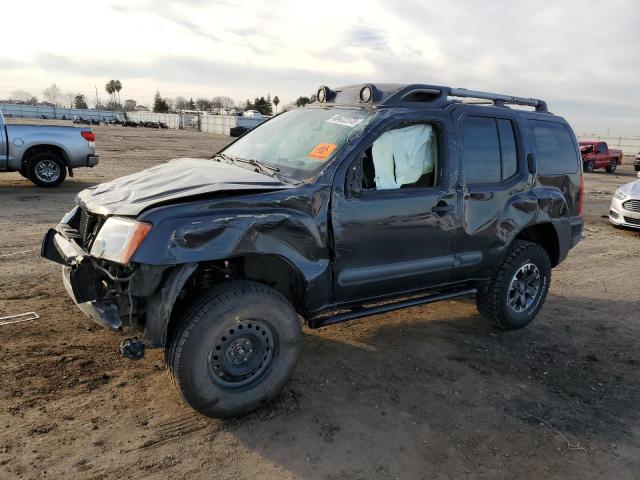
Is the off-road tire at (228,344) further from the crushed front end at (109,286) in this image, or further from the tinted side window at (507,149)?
the tinted side window at (507,149)

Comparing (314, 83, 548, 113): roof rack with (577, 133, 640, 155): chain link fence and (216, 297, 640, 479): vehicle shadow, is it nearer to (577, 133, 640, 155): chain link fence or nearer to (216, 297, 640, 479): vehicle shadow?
(216, 297, 640, 479): vehicle shadow

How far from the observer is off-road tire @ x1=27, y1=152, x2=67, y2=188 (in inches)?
431

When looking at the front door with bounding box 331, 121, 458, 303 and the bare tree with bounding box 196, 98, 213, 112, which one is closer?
the front door with bounding box 331, 121, 458, 303

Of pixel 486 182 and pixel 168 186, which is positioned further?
pixel 486 182

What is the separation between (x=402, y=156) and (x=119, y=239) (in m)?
2.10

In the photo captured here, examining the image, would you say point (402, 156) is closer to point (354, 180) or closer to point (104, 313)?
point (354, 180)

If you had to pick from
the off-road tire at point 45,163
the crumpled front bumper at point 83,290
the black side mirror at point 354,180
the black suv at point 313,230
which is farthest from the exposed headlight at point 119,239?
the off-road tire at point 45,163

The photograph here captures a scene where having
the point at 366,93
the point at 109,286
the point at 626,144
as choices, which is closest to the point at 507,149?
the point at 366,93

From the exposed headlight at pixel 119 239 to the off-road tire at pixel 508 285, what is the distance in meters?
3.07

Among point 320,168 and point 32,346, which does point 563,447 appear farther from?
point 32,346

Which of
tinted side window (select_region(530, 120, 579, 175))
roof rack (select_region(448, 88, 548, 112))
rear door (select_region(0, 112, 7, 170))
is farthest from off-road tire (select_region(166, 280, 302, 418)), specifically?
rear door (select_region(0, 112, 7, 170))

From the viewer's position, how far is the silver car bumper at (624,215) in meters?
A: 9.55

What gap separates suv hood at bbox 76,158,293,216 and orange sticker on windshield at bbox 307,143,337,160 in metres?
0.37

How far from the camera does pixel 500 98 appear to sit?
4.63 m
